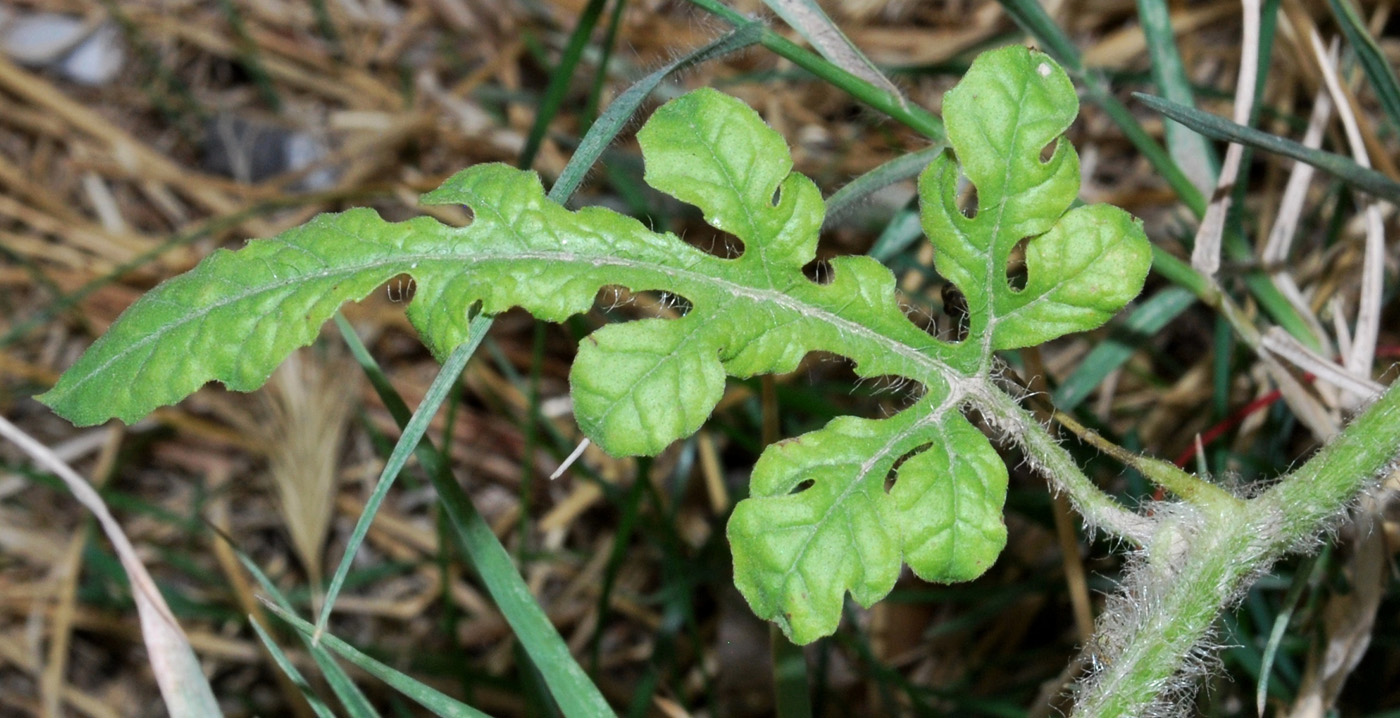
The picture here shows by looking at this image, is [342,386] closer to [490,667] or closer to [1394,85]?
[490,667]

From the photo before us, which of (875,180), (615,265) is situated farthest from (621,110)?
(875,180)

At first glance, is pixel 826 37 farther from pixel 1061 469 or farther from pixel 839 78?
pixel 1061 469

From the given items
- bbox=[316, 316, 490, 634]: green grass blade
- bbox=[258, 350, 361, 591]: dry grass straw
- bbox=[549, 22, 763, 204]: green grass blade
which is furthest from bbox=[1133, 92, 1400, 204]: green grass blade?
bbox=[258, 350, 361, 591]: dry grass straw

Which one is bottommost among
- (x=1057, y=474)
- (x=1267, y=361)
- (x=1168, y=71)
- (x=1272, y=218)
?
(x=1272, y=218)

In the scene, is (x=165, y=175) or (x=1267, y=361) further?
(x=165, y=175)

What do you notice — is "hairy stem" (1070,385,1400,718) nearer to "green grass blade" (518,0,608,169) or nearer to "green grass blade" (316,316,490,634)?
"green grass blade" (316,316,490,634)

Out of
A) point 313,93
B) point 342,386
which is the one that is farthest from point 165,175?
point 342,386

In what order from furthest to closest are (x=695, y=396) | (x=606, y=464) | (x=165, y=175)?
(x=165, y=175) < (x=606, y=464) < (x=695, y=396)
